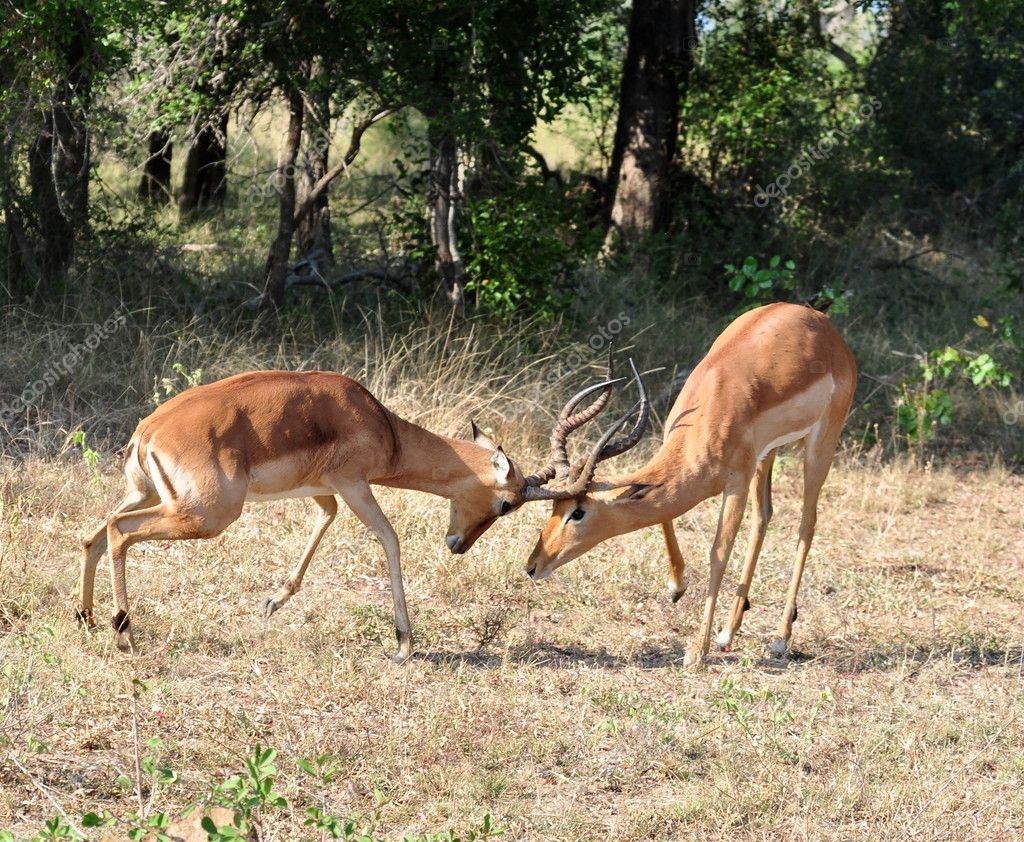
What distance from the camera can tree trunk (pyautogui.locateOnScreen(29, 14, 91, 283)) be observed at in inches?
356

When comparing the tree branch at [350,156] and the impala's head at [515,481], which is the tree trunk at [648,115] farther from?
the impala's head at [515,481]

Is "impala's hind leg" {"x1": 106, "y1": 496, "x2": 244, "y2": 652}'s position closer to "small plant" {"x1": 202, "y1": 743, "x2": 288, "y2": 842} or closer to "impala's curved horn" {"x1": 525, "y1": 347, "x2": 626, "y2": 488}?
"impala's curved horn" {"x1": 525, "y1": 347, "x2": 626, "y2": 488}

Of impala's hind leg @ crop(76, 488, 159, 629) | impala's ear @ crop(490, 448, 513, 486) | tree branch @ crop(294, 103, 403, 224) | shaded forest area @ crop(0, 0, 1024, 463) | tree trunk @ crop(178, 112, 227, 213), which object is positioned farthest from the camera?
tree trunk @ crop(178, 112, 227, 213)

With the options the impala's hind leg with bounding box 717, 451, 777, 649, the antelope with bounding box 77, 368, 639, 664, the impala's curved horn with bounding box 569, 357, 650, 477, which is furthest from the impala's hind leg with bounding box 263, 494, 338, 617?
the impala's hind leg with bounding box 717, 451, 777, 649

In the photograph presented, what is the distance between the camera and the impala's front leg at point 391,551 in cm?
573

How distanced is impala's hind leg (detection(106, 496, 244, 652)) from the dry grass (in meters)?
0.18

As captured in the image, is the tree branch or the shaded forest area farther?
the tree branch

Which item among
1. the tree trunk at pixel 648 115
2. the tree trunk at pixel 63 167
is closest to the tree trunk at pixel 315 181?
the tree trunk at pixel 63 167

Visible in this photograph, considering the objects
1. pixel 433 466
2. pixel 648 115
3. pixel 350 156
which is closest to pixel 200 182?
pixel 648 115

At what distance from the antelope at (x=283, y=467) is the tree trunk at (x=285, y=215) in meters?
4.10

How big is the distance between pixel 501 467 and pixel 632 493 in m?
0.58

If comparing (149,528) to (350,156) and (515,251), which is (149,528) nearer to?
(350,156)

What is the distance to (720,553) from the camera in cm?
586

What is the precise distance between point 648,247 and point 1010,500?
4.45m
